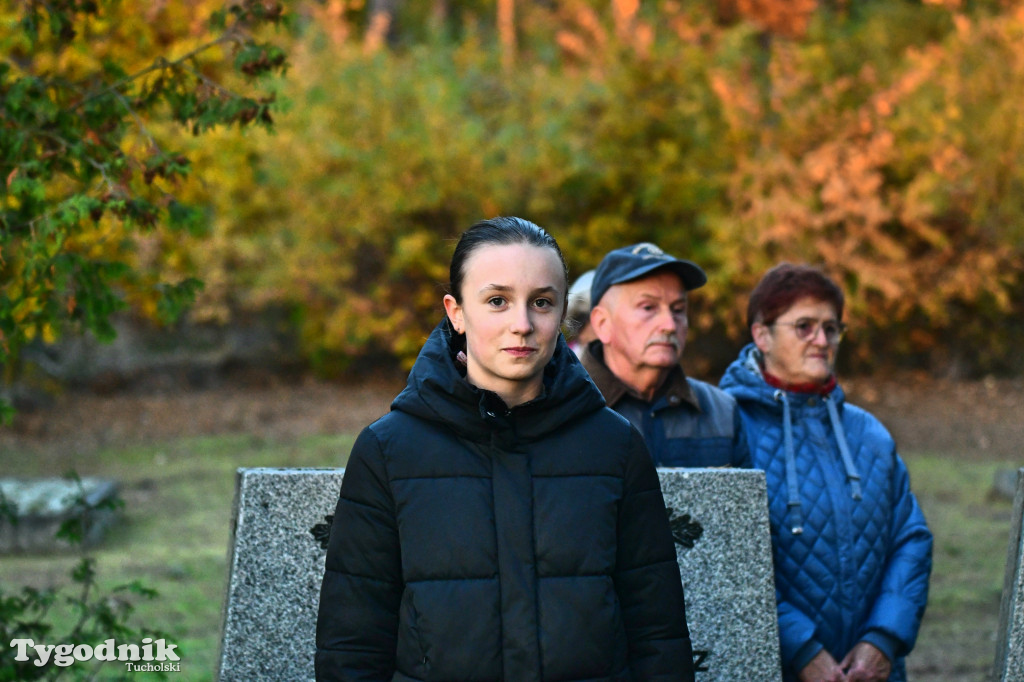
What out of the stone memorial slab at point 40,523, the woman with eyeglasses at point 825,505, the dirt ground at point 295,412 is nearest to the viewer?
the woman with eyeglasses at point 825,505

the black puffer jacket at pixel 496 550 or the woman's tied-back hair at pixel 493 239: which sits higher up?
the woman's tied-back hair at pixel 493 239

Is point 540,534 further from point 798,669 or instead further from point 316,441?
point 316,441

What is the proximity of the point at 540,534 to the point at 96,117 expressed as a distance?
2678mm

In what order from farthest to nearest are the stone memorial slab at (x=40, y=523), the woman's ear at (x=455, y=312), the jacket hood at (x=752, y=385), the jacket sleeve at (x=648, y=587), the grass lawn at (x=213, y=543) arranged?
the stone memorial slab at (x=40, y=523) → the grass lawn at (x=213, y=543) → the jacket hood at (x=752, y=385) → the woman's ear at (x=455, y=312) → the jacket sleeve at (x=648, y=587)

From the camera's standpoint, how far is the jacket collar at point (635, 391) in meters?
3.55

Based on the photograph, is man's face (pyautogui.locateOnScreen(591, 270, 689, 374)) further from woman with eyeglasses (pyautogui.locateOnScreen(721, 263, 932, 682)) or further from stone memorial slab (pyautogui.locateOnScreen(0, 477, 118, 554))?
stone memorial slab (pyautogui.locateOnScreen(0, 477, 118, 554))

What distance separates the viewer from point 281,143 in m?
13.8

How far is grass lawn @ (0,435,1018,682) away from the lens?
6.16 m

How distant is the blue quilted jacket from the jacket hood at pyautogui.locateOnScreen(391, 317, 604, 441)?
1.25 m

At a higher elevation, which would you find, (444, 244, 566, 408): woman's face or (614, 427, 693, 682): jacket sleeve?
(444, 244, 566, 408): woman's face

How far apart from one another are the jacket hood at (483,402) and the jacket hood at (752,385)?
130cm

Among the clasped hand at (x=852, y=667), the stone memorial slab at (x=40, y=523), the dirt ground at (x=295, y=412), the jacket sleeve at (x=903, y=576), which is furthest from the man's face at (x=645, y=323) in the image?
the dirt ground at (x=295, y=412)

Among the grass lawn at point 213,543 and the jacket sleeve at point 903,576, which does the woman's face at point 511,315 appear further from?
the grass lawn at point 213,543

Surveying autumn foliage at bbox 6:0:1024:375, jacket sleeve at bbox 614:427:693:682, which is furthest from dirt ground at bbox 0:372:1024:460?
jacket sleeve at bbox 614:427:693:682
